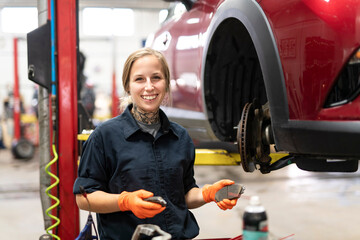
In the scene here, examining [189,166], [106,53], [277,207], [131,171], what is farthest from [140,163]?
[106,53]

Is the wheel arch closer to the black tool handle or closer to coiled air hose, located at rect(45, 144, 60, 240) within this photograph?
the black tool handle

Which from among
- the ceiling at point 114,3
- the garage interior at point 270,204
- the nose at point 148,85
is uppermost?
the ceiling at point 114,3

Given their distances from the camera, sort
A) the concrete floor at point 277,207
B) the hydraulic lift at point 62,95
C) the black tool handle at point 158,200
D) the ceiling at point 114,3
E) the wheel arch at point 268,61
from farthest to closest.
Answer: the ceiling at point 114,3
the concrete floor at point 277,207
the hydraulic lift at point 62,95
the wheel arch at point 268,61
the black tool handle at point 158,200

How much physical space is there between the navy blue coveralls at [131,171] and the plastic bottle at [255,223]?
0.53 metres

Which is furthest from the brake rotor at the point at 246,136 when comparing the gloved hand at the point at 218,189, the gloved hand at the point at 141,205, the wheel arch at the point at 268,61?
the gloved hand at the point at 141,205

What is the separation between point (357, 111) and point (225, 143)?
49.4 inches

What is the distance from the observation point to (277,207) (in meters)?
4.13

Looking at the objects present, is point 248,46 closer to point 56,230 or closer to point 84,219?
point 56,230

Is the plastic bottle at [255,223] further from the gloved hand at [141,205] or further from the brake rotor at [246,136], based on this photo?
the brake rotor at [246,136]

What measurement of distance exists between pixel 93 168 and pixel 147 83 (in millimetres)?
368

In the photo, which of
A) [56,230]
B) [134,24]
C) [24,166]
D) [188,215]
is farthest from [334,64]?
[134,24]

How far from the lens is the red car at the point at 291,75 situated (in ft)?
5.05

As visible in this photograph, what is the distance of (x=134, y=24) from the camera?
1484 centimetres

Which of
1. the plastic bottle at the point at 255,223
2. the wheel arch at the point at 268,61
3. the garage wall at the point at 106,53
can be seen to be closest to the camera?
the plastic bottle at the point at 255,223
